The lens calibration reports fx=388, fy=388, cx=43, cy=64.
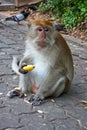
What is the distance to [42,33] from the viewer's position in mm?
5238

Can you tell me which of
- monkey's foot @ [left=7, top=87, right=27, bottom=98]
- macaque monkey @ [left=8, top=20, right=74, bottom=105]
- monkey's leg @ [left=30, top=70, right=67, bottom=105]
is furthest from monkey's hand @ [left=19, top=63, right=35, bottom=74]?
monkey's foot @ [left=7, top=87, right=27, bottom=98]

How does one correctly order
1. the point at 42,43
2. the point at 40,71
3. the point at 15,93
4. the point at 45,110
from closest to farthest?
the point at 45,110 → the point at 42,43 → the point at 40,71 → the point at 15,93

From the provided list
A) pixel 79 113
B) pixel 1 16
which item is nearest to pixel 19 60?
pixel 79 113

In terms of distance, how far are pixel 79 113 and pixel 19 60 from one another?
1.27m

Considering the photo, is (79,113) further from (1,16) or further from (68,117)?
(1,16)

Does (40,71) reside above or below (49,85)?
above

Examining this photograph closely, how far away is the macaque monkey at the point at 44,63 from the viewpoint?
531 centimetres

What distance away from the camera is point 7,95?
5645 millimetres

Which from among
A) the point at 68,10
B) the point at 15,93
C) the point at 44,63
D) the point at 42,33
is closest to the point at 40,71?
the point at 44,63

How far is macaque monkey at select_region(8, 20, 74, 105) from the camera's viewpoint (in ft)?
17.4

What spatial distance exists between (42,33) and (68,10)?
22.6 feet

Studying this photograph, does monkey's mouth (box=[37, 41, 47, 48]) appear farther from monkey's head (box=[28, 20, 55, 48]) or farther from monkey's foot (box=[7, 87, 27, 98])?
monkey's foot (box=[7, 87, 27, 98])

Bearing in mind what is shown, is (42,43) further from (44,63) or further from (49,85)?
(49,85)

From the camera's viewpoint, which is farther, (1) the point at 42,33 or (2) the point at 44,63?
(2) the point at 44,63
